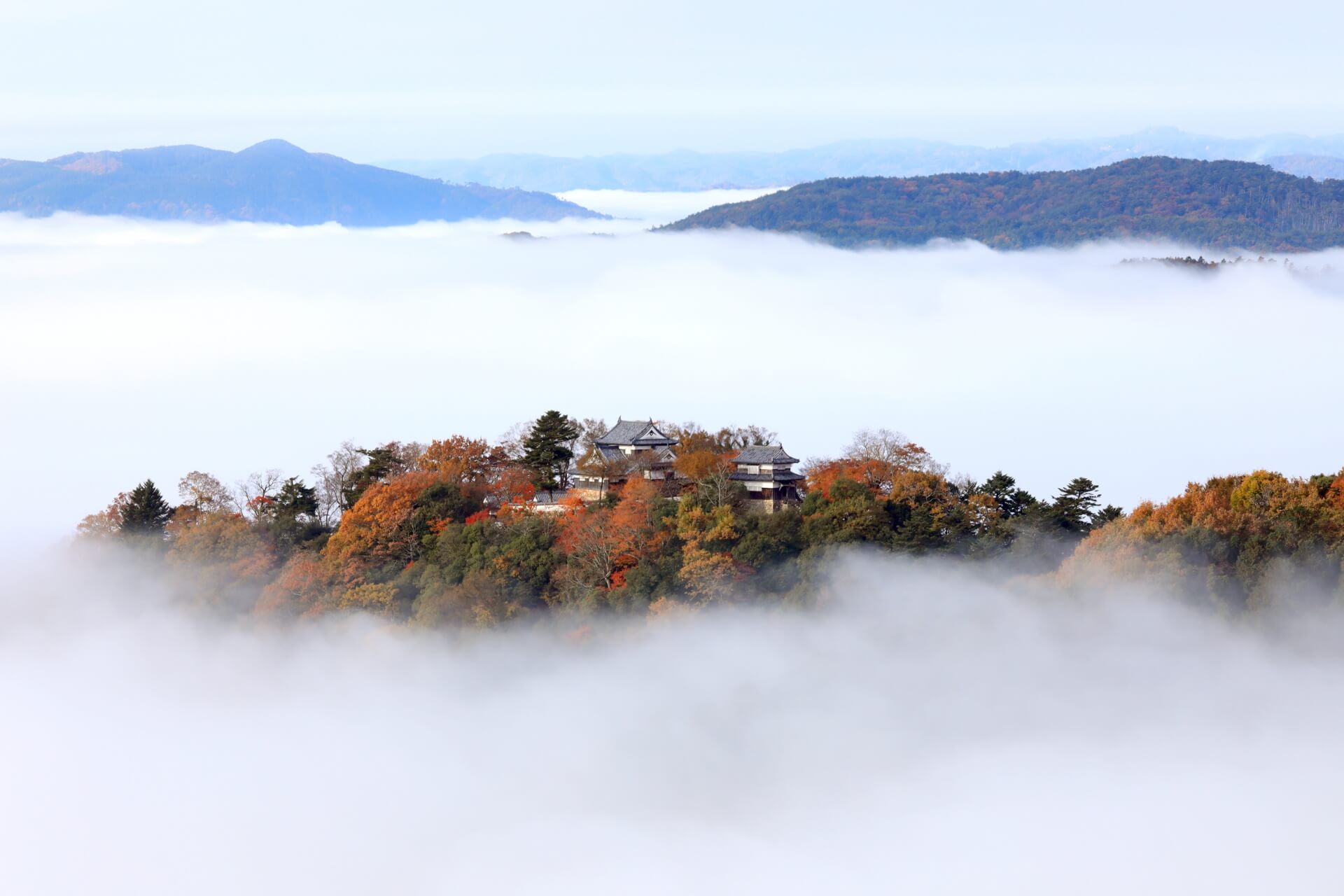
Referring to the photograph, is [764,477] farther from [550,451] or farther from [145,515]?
[145,515]

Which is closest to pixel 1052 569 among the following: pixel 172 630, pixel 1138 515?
pixel 1138 515

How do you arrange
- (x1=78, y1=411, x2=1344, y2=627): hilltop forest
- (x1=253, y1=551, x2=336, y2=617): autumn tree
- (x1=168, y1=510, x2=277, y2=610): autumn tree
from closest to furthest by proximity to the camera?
(x1=78, y1=411, x2=1344, y2=627): hilltop forest → (x1=253, y1=551, x2=336, y2=617): autumn tree → (x1=168, y1=510, x2=277, y2=610): autumn tree

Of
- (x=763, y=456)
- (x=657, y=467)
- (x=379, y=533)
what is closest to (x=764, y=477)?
(x=763, y=456)

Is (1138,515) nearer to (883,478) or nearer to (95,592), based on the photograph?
(883,478)

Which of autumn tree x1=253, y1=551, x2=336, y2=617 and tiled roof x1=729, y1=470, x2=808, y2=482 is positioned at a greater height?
tiled roof x1=729, y1=470, x2=808, y2=482

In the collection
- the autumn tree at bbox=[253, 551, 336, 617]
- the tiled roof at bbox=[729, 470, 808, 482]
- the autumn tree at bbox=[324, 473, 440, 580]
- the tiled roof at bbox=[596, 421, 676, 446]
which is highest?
the tiled roof at bbox=[596, 421, 676, 446]

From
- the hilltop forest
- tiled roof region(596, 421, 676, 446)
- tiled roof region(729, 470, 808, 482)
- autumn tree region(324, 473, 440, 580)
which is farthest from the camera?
autumn tree region(324, 473, 440, 580)

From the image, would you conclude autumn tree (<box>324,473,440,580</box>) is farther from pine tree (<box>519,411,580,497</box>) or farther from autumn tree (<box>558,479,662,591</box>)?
autumn tree (<box>558,479,662,591</box>)

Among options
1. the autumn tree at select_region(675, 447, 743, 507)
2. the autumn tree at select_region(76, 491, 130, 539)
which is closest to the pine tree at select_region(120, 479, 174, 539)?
the autumn tree at select_region(76, 491, 130, 539)
